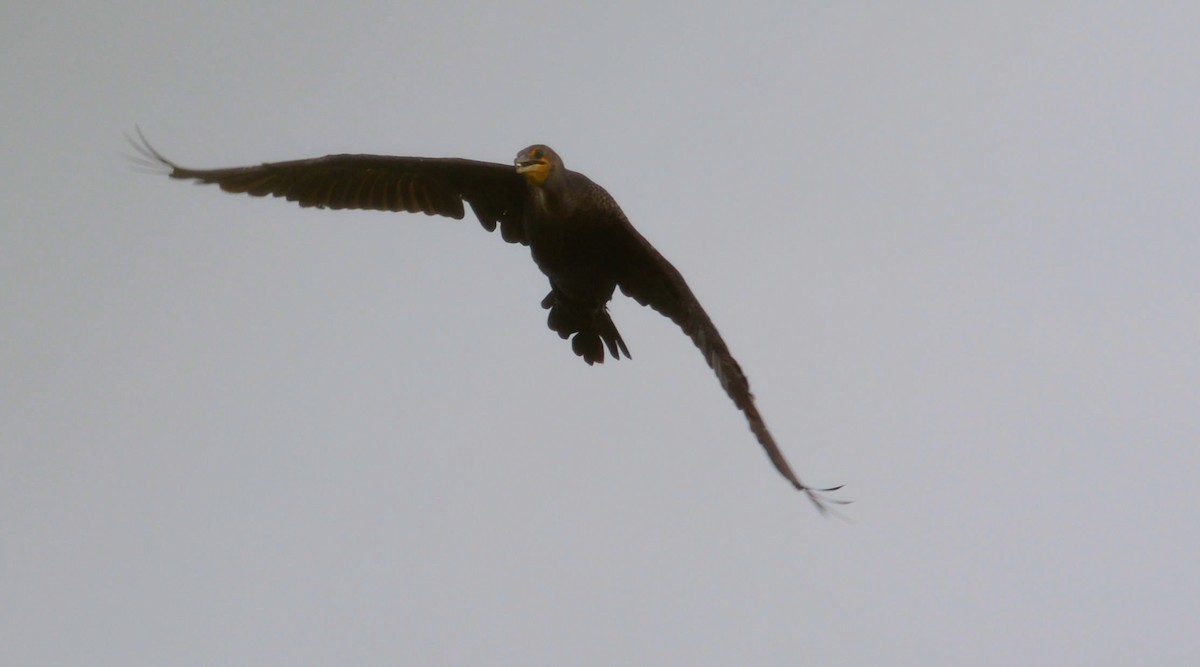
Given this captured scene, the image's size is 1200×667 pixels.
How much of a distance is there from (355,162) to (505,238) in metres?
1.03

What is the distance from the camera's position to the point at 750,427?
33.2 feet

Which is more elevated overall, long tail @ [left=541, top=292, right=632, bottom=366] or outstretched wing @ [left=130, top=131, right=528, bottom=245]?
Result: outstretched wing @ [left=130, top=131, right=528, bottom=245]

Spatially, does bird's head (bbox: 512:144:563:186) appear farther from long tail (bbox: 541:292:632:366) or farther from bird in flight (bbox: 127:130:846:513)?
long tail (bbox: 541:292:632:366)

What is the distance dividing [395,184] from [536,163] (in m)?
1.77

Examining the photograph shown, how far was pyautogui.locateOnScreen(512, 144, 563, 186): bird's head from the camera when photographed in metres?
10.2

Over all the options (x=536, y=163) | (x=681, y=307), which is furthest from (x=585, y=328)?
(x=536, y=163)

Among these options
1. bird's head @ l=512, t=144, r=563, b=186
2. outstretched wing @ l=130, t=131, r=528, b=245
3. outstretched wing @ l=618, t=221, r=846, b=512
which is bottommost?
outstretched wing @ l=618, t=221, r=846, b=512

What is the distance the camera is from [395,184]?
11.7 meters

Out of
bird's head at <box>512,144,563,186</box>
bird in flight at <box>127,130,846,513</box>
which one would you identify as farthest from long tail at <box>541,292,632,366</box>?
bird's head at <box>512,144,563,186</box>

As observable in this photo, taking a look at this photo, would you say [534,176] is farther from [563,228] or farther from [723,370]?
[723,370]

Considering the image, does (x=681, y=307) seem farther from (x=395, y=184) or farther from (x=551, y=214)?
(x=395, y=184)

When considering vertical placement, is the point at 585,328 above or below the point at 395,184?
below

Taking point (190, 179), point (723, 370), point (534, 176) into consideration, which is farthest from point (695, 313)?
point (190, 179)

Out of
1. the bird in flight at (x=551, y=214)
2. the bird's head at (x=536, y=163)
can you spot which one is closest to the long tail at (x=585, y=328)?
the bird in flight at (x=551, y=214)
